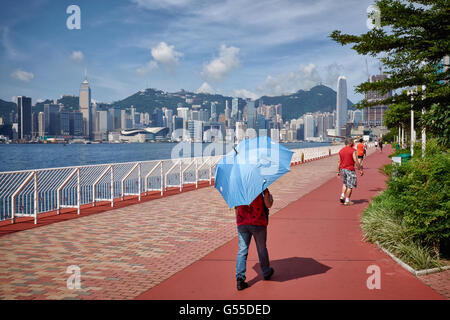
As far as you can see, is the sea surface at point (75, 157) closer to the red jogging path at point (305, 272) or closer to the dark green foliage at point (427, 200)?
the red jogging path at point (305, 272)

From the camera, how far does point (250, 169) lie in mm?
4301

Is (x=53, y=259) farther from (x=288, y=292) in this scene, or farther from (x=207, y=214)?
(x=207, y=214)

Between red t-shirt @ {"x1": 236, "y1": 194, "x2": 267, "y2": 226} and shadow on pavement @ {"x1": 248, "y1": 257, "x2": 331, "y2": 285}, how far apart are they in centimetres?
83

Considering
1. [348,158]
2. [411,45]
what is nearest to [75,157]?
[348,158]

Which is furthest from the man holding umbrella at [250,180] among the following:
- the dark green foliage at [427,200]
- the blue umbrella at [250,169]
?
the dark green foliage at [427,200]

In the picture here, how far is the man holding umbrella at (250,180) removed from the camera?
427 cm

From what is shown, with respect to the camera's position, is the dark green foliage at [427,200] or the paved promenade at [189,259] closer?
the paved promenade at [189,259]

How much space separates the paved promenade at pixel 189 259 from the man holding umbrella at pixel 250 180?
65 centimetres

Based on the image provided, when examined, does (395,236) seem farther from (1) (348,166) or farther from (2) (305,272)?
(1) (348,166)

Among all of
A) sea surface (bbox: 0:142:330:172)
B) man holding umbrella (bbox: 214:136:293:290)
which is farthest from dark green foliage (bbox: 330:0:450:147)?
sea surface (bbox: 0:142:330:172)

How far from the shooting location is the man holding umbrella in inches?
168

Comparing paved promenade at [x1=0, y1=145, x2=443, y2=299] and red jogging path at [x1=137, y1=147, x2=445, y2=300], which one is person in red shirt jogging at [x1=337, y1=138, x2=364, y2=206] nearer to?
paved promenade at [x1=0, y1=145, x2=443, y2=299]
